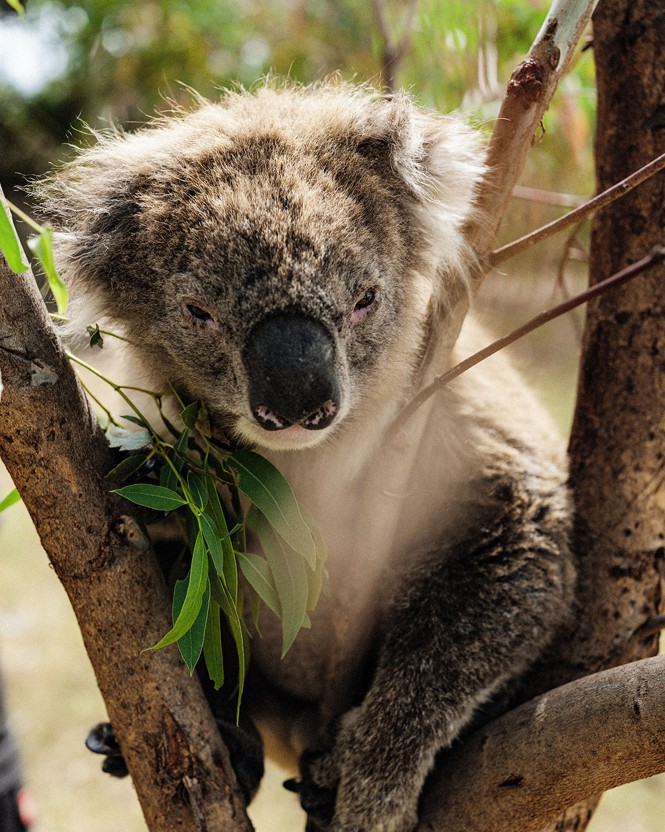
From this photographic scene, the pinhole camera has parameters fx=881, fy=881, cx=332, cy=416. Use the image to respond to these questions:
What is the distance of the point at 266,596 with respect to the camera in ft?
5.87

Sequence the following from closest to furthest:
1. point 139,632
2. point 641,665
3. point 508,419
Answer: point 641,665
point 139,632
point 508,419

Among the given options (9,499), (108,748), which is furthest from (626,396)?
(108,748)

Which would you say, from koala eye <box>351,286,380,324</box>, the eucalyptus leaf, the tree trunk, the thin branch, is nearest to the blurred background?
the thin branch

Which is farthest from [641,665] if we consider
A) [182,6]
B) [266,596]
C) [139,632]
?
[182,6]

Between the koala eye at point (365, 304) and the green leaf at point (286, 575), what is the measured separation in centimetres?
47

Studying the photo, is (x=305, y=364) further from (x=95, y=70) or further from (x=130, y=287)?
(x=95, y=70)

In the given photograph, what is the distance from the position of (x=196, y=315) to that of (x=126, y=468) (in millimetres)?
382

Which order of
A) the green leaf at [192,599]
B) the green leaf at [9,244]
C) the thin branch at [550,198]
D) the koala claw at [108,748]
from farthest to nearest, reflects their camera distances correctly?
the thin branch at [550,198] < the koala claw at [108,748] < the green leaf at [192,599] < the green leaf at [9,244]

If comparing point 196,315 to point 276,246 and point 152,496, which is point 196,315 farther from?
point 152,496

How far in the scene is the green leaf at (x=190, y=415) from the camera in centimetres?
187

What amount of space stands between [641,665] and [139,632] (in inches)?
38.1

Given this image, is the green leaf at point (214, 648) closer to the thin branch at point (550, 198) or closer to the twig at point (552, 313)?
the twig at point (552, 313)

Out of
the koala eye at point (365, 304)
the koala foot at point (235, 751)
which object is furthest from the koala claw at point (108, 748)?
the koala eye at point (365, 304)

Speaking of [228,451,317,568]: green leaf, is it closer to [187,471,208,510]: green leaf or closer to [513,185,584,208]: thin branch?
[187,471,208,510]: green leaf
